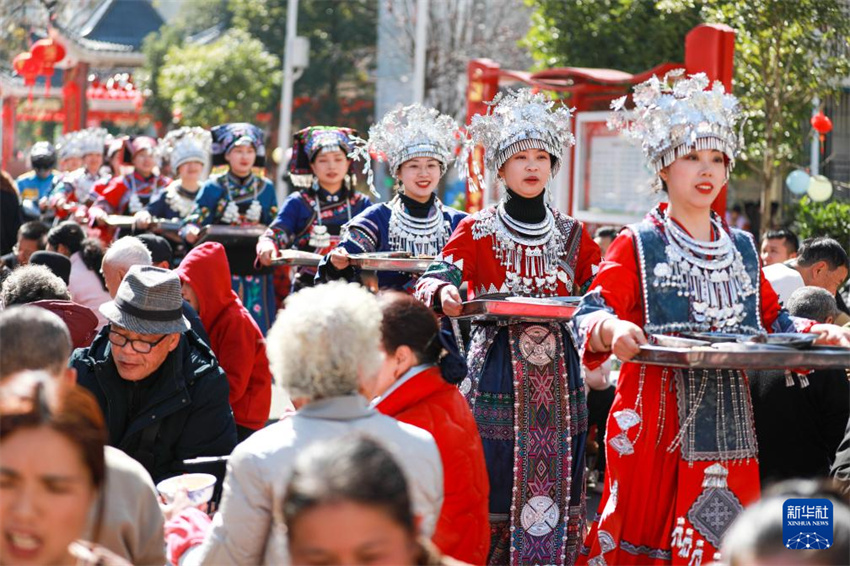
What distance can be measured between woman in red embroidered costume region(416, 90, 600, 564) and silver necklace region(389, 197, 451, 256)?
3.21 ft

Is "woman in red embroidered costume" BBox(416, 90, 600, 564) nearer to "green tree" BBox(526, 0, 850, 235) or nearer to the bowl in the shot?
the bowl

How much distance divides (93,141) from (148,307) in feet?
35.4

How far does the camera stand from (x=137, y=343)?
453 cm

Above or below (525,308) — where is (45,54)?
above

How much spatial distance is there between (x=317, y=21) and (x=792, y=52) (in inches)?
876

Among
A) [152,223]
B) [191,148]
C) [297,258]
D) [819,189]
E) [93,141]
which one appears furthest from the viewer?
[93,141]

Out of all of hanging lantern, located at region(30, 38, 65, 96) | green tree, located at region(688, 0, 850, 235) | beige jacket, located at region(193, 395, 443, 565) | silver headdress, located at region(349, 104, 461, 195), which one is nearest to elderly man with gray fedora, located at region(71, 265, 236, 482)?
beige jacket, located at region(193, 395, 443, 565)

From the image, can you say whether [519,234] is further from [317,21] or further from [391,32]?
[317,21]

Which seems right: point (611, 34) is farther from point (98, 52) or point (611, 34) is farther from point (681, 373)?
point (98, 52)

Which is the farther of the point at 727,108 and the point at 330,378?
the point at 727,108

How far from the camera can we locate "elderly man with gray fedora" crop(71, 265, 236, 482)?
452cm

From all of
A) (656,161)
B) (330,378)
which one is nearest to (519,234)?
(656,161)

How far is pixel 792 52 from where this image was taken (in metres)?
11.0

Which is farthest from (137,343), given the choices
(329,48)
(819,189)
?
(329,48)
